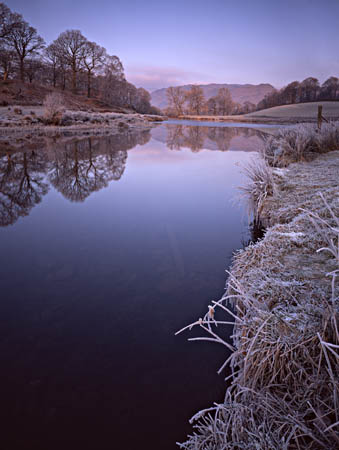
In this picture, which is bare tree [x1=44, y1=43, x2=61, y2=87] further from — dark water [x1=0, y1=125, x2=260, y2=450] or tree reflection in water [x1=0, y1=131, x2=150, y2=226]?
dark water [x1=0, y1=125, x2=260, y2=450]

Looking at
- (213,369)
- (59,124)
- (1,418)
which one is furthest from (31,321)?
(59,124)

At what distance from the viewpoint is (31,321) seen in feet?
6.98

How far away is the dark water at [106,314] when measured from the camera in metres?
1.47

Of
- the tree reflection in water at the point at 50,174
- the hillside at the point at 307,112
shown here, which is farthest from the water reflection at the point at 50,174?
the hillside at the point at 307,112

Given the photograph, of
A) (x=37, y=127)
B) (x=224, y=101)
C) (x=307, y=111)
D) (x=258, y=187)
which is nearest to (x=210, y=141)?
(x=37, y=127)

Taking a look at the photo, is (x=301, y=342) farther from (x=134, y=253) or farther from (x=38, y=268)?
(x=38, y=268)

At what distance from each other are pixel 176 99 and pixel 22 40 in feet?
121

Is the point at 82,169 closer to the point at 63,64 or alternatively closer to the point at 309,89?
the point at 63,64

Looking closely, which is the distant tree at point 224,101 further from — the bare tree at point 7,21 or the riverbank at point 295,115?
the bare tree at point 7,21

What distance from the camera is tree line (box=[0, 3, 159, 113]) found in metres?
29.4

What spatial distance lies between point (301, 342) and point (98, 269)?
6.92 ft

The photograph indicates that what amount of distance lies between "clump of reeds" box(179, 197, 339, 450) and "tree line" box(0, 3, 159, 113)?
Result: 1436 inches

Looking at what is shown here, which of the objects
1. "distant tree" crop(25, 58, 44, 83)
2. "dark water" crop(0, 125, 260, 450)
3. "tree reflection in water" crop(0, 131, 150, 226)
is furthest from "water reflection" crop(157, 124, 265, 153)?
"distant tree" crop(25, 58, 44, 83)

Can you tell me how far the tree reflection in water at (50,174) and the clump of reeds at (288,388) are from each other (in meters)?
3.98
